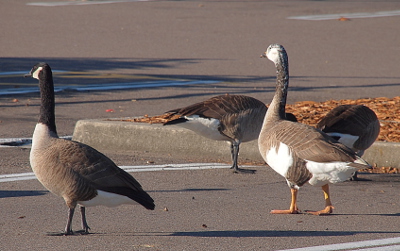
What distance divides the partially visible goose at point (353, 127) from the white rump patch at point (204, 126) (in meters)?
1.29

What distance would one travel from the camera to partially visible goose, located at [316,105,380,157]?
852cm

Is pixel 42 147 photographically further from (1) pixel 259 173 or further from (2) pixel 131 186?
(1) pixel 259 173

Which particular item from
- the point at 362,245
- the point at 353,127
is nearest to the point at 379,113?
the point at 353,127

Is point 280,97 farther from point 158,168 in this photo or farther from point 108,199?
point 108,199

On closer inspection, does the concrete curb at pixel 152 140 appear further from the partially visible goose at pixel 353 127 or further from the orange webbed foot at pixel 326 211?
the orange webbed foot at pixel 326 211

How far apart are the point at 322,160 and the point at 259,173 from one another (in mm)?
2503

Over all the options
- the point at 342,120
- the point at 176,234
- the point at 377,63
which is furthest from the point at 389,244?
the point at 377,63

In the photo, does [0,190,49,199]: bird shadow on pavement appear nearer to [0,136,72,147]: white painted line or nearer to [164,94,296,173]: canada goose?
[164,94,296,173]: canada goose

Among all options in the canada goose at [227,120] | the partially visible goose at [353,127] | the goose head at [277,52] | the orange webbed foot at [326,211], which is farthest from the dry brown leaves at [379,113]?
the orange webbed foot at [326,211]

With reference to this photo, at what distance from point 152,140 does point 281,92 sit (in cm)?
286

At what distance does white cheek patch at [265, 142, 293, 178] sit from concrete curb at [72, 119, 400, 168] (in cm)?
281

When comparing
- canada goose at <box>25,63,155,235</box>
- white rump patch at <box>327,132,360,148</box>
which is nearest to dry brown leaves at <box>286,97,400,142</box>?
white rump patch at <box>327,132,360,148</box>

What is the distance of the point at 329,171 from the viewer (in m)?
6.84

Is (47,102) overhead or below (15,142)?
overhead
